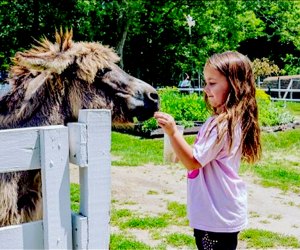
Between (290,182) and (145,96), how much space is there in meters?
5.42

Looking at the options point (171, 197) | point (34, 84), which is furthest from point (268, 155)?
point (34, 84)

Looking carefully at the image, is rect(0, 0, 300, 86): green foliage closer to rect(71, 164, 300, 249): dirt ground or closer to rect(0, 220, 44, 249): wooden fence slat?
rect(71, 164, 300, 249): dirt ground

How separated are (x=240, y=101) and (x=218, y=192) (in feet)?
1.73

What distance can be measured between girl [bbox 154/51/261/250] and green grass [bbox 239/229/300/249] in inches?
106

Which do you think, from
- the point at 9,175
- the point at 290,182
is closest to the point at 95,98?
the point at 9,175

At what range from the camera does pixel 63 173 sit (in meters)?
2.23

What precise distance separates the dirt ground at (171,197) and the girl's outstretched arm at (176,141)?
9.67ft

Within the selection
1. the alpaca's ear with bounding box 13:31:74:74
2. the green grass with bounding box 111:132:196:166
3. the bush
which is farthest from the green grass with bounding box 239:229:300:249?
the bush

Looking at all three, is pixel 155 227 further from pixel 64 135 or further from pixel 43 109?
pixel 64 135

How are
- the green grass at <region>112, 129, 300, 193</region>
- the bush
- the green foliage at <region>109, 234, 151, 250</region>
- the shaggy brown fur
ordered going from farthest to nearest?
the bush → the green grass at <region>112, 129, 300, 193</region> → the green foliage at <region>109, 234, 151, 250</region> → the shaggy brown fur

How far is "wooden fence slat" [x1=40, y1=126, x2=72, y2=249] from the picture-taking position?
7.17 ft

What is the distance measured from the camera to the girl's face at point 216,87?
296cm

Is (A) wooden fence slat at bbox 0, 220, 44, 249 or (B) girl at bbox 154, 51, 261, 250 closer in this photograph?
(A) wooden fence slat at bbox 0, 220, 44, 249

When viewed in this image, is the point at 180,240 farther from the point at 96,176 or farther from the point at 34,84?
the point at 96,176
